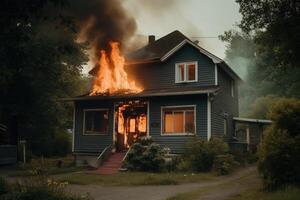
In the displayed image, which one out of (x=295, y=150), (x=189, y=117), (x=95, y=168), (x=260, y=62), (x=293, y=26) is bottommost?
(x=95, y=168)

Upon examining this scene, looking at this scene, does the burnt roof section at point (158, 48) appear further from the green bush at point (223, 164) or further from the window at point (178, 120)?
the green bush at point (223, 164)

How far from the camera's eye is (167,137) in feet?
80.0

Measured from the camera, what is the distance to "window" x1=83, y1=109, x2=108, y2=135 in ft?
86.7

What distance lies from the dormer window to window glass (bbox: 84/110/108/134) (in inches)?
205

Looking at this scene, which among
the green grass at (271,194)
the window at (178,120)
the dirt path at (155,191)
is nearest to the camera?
the green grass at (271,194)

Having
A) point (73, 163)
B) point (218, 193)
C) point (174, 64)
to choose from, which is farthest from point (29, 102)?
point (218, 193)

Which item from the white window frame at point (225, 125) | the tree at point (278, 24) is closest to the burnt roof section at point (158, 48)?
the white window frame at point (225, 125)

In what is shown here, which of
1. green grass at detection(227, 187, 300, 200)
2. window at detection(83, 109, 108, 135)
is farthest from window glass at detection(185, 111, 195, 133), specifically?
green grass at detection(227, 187, 300, 200)

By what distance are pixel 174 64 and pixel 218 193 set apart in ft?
47.1

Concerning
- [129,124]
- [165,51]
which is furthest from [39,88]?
[165,51]

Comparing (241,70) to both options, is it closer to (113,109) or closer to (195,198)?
(113,109)

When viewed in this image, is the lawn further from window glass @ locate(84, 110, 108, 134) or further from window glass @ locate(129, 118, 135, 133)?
window glass @ locate(129, 118, 135, 133)

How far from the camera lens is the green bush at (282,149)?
1230 cm

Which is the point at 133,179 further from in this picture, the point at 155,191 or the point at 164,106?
the point at 164,106
